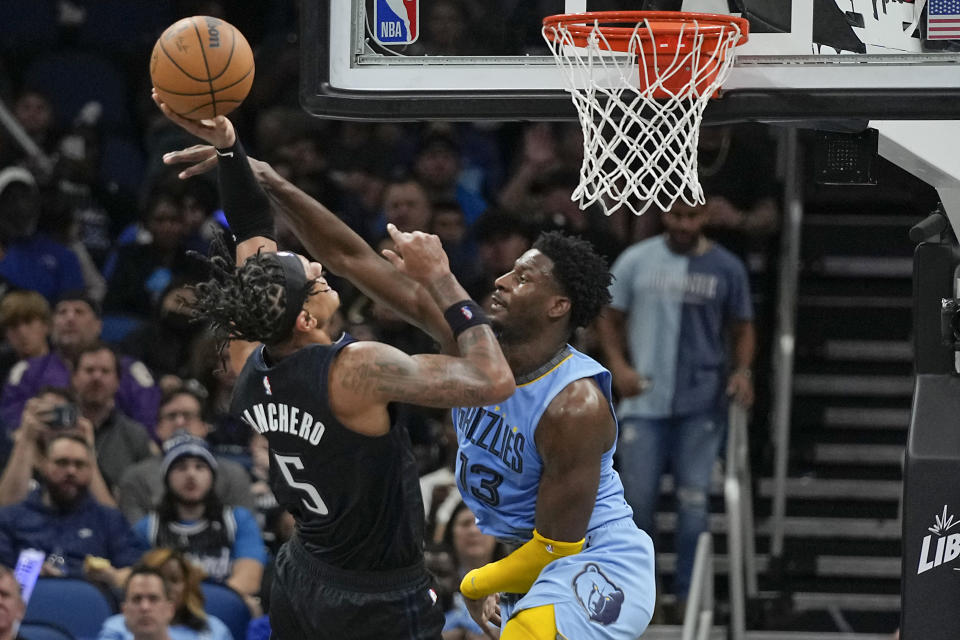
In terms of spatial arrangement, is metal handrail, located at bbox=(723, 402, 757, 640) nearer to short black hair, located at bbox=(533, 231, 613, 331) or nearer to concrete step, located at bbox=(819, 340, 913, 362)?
concrete step, located at bbox=(819, 340, 913, 362)

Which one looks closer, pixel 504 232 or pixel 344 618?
pixel 344 618

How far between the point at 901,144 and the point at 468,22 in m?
3.62

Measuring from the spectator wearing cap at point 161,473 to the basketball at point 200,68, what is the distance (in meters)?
3.20

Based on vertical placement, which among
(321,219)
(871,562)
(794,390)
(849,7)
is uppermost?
(849,7)

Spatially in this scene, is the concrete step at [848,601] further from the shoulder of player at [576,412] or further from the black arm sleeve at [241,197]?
the black arm sleeve at [241,197]

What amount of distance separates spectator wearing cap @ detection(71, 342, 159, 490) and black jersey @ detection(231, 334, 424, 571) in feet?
12.6

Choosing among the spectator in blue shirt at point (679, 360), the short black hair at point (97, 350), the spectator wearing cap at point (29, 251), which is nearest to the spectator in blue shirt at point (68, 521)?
the short black hair at point (97, 350)

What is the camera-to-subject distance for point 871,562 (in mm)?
8516

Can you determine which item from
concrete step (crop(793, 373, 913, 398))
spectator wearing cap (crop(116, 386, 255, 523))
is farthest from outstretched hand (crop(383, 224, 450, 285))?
concrete step (crop(793, 373, 913, 398))

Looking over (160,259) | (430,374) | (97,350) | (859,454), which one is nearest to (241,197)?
(430,374)

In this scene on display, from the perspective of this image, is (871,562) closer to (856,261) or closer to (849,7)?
(856,261)

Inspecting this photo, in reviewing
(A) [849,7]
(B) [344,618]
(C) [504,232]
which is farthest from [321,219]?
(C) [504,232]

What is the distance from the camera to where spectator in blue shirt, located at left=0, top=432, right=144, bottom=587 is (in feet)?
23.6

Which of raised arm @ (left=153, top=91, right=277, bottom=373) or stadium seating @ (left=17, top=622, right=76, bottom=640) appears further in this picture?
stadium seating @ (left=17, top=622, right=76, bottom=640)
